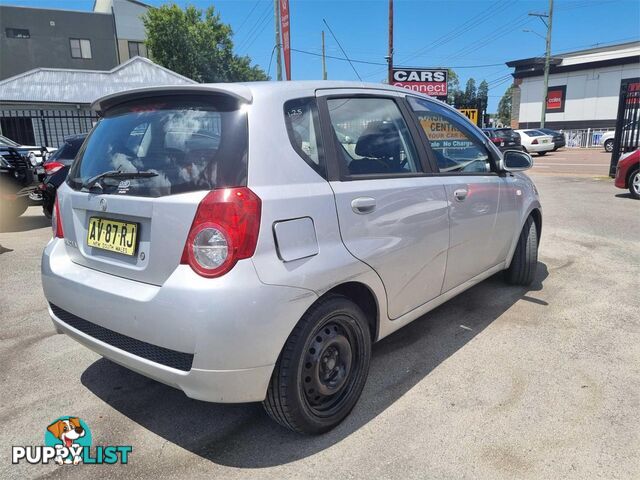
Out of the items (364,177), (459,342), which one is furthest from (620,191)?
(364,177)

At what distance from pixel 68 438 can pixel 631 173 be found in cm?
1068

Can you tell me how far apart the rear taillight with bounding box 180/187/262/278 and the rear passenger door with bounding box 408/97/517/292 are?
161 cm

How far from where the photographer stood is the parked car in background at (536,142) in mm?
24203

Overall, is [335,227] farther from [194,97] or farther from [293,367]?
[194,97]

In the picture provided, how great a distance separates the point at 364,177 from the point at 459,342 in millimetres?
1598

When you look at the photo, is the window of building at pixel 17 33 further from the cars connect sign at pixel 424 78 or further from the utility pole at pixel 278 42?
the cars connect sign at pixel 424 78

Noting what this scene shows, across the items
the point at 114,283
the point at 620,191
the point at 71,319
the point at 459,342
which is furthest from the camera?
the point at 620,191

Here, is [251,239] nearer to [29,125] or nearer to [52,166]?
[52,166]

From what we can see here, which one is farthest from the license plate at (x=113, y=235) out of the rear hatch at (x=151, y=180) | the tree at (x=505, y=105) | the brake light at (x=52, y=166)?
the tree at (x=505, y=105)

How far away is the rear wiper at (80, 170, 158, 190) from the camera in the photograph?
7.17 feet

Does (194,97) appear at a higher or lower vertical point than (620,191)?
higher

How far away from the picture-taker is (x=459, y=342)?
3428 mm

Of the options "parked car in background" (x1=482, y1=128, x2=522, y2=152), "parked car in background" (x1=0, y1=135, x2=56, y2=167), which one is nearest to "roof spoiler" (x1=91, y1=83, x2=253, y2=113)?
"parked car in background" (x1=0, y1=135, x2=56, y2=167)

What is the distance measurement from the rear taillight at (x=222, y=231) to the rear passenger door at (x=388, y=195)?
1.73 feet
